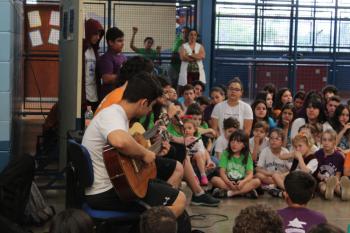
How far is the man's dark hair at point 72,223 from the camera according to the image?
358 centimetres

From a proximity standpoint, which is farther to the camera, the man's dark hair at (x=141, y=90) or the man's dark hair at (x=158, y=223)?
the man's dark hair at (x=141, y=90)

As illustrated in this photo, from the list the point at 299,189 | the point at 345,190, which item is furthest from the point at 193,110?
the point at 299,189

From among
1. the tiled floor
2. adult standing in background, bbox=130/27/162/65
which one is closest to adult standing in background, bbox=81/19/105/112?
the tiled floor

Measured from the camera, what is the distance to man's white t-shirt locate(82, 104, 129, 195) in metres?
4.70

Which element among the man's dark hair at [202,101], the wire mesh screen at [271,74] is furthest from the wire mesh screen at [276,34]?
the man's dark hair at [202,101]

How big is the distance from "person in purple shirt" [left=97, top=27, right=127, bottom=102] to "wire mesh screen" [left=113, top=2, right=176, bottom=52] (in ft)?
10.8

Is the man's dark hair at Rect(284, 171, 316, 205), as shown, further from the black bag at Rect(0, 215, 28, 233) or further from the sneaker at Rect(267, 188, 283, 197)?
the sneaker at Rect(267, 188, 283, 197)

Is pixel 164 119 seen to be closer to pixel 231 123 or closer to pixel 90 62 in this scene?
pixel 90 62

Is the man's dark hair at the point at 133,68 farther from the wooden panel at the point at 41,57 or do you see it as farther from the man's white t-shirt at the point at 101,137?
the wooden panel at the point at 41,57

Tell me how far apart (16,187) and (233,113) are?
4.49 meters

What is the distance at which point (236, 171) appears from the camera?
7992 millimetres

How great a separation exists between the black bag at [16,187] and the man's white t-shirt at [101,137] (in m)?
0.70

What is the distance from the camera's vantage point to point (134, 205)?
4.93 m

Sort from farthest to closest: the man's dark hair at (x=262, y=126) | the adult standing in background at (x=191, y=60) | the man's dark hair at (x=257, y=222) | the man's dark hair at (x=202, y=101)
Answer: the adult standing in background at (x=191, y=60), the man's dark hair at (x=202, y=101), the man's dark hair at (x=262, y=126), the man's dark hair at (x=257, y=222)
